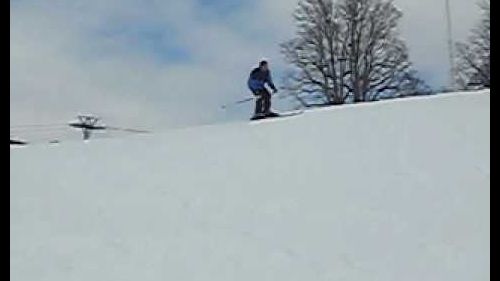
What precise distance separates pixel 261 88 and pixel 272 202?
4.94 m

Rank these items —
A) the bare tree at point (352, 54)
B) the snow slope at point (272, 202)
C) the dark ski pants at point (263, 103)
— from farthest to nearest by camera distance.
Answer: the bare tree at point (352, 54) < the dark ski pants at point (263, 103) < the snow slope at point (272, 202)

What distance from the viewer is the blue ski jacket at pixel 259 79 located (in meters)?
12.9

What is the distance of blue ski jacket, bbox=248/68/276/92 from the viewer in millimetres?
12938

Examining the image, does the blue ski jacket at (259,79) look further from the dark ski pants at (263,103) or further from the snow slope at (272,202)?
the snow slope at (272,202)

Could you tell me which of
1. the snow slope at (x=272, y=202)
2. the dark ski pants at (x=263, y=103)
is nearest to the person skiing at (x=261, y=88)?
the dark ski pants at (x=263, y=103)

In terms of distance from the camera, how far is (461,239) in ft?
22.1

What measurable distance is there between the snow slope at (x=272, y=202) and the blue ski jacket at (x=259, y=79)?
1274 mm

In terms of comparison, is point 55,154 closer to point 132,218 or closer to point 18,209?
point 18,209

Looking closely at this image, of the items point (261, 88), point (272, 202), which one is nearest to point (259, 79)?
point (261, 88)

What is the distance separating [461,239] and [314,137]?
421 cm

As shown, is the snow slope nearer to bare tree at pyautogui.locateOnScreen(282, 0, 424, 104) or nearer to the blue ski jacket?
the blue ski jacket

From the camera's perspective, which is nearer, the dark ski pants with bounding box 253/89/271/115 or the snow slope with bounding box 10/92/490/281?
the snow slope with bounding box 10/92/490/281

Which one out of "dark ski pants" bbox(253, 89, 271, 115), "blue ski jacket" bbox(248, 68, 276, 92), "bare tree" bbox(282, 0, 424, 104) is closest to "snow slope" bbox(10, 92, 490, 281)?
"blue ski jacket" bbox(248, 68, 276, 92)

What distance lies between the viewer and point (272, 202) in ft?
27.1
